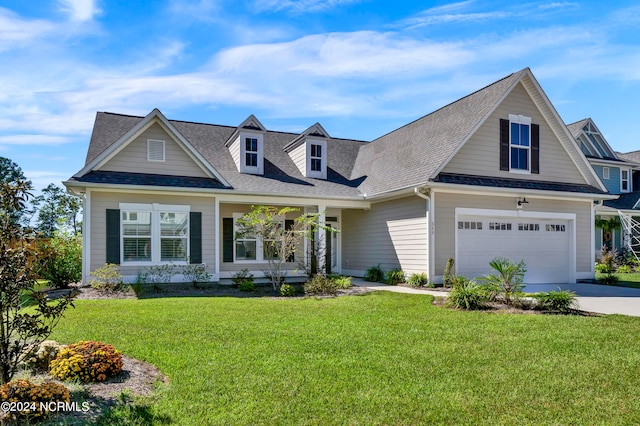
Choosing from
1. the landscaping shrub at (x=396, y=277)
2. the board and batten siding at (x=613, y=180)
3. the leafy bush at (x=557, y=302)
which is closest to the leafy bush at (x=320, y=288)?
the landscaping shrub at (x=396, y=277)

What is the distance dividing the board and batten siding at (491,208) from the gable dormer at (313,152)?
5.83m


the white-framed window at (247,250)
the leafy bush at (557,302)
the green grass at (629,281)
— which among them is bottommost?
the green grass at (629,281)

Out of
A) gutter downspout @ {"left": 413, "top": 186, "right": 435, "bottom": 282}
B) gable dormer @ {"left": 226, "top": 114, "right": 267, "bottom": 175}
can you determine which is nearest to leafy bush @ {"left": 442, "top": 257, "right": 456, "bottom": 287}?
gutter downspout @ {"left": 413, "top": 186, "right": 435, "bottom": 282}

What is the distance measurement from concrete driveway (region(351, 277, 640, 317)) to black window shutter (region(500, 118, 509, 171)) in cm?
418

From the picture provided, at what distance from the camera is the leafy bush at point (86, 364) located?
4.85 meters

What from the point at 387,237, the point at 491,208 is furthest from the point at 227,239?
the point at 491,208

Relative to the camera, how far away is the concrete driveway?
10.1 metres

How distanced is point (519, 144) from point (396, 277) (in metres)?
6.35

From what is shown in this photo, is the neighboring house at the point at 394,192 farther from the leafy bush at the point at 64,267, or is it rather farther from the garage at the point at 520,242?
the leafy bush at the point at 64,267

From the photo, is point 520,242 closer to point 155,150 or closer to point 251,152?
point 251,152

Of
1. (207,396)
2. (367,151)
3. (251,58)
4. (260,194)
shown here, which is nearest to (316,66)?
(251,58)

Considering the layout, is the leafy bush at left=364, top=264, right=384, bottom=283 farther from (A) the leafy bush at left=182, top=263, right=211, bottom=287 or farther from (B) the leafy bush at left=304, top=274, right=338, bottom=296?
(A) the leafy bush at left=182, top=263, right=211, bottom=287

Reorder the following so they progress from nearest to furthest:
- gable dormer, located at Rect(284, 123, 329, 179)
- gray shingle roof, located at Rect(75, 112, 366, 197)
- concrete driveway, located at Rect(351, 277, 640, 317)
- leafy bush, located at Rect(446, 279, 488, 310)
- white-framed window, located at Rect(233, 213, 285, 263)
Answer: leafy bush, located at Rect(446, 279, 488, 310), concrete driveway, located at Rect(351, 277, 640, 317), gray shingle roof, located at Rect(75, 112, 366, 197), white-framed window, located at Rect(233, 213, 285, 263), gable dormer, located at Rect(284, 123, 329, 179)

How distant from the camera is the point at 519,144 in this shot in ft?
52.0
